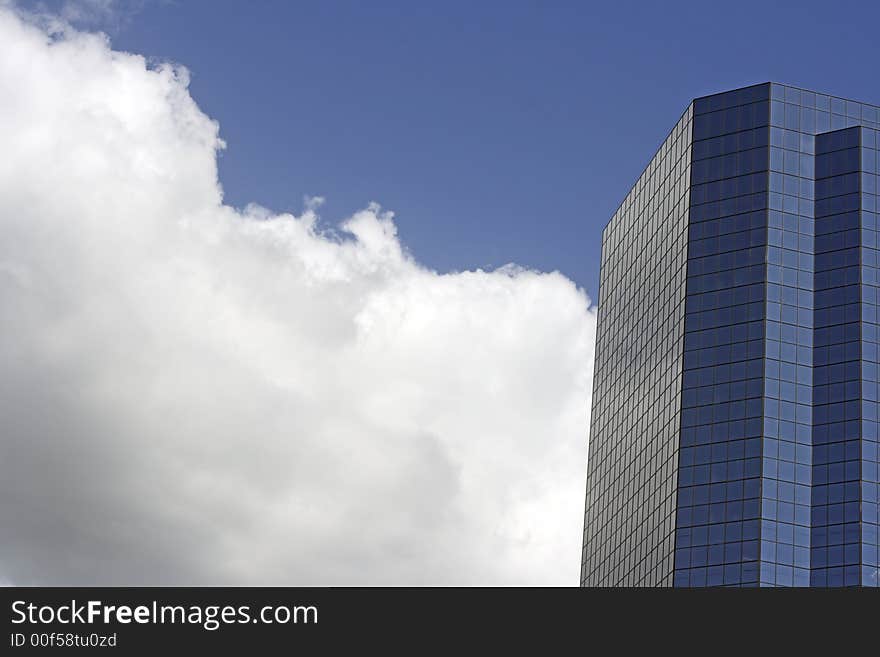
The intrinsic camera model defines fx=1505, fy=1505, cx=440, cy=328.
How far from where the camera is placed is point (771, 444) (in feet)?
498

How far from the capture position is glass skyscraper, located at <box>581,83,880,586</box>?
14875 centimetres

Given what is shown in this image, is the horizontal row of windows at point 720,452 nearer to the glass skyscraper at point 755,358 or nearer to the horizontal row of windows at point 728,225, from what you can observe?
the glass skyscraper at point 755,358

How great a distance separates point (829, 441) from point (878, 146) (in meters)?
35.3

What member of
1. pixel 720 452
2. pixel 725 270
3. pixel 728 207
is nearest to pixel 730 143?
pixel 728 207

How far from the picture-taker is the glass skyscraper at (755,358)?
149 m

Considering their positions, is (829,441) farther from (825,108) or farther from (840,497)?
(825,108)

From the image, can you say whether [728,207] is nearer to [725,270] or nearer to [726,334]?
[725,270]

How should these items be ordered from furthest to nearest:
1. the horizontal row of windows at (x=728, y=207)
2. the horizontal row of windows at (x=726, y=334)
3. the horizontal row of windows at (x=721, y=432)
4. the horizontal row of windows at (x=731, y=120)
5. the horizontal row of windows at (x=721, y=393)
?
the horizontal row of windows at (x=731, y=120)
the horizontal row of windows at (x=728, y=207)
the horizontal row of windows at (x=726, y=334)
the horizontal row of windows at (x=721, y=393)
the horizontal row of windows at (x=721, y=432)

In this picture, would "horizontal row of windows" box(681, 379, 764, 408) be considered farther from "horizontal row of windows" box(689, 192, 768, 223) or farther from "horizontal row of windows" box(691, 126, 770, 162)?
"horizontal row of windows" box(691, 126, 770, 162)

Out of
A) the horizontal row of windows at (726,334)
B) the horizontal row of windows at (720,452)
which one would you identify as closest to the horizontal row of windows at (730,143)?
the horizontal row of windows at (726,334)

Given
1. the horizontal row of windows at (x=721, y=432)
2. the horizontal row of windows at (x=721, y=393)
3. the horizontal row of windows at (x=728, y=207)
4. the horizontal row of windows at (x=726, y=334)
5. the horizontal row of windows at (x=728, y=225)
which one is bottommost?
the horizontal row of windows at (x=721, y=432)

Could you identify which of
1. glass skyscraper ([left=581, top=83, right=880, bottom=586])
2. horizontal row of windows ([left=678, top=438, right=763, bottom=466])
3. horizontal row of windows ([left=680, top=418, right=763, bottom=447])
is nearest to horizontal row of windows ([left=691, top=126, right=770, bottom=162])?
glass skyscraper ([left=581, top=83, right=880, bottom=586])

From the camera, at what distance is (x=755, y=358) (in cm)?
15638

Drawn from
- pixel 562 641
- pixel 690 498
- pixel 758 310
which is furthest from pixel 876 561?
pixel 562 641
